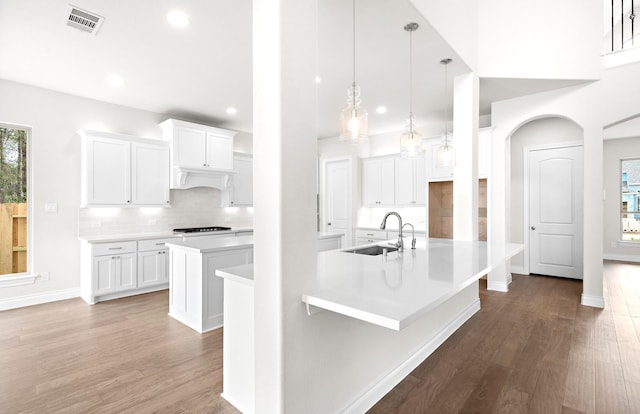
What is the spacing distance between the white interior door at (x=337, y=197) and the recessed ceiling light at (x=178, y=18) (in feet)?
14.8

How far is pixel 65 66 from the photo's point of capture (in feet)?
11.7

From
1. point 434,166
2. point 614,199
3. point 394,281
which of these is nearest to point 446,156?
point 394,281

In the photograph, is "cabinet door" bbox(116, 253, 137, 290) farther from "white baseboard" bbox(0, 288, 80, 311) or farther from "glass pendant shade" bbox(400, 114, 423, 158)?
"glass pendant shade" bbox(400, 114, 423, 158)

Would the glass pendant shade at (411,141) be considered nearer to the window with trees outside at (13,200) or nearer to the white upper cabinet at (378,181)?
the white upper cabinet at (378,181)

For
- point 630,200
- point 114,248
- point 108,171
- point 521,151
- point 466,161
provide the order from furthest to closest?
1. point 630,200
2. point 521,151
3. point 108,171
4. point 114,248
5. point 466,161

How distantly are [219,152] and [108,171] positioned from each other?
1740 mm

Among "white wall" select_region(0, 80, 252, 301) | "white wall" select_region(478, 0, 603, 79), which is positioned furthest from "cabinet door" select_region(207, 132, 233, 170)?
"white wall" select_region(478, 0, 603, 79)

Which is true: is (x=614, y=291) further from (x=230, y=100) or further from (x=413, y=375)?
(x=230, y=100)

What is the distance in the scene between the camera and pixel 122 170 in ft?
15.2

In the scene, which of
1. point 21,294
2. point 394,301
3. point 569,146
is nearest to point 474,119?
point 569,146

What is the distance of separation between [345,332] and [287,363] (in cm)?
45

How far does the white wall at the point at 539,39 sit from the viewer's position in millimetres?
3795

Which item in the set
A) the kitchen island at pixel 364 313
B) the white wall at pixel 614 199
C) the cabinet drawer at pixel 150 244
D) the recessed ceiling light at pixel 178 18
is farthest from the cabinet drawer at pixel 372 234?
the white wall at pixel 614 199

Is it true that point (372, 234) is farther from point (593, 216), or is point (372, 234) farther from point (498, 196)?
point (593, 216)
